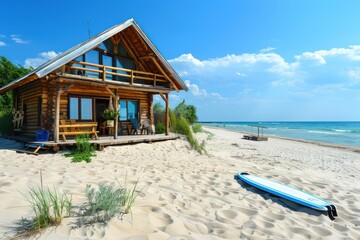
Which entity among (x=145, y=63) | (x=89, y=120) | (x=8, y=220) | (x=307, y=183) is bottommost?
(x=307, y=183)

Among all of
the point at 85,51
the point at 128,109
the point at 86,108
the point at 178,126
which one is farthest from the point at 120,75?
the point at 178,126

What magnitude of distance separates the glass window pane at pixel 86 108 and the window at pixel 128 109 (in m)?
1.88

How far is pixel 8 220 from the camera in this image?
289cm

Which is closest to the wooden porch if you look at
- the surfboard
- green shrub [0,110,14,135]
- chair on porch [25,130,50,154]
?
chair on porch [25,130,50,154]

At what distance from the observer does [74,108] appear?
478 inches

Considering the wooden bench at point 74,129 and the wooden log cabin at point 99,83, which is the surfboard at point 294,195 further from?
the wooden log cabin at point 99,83

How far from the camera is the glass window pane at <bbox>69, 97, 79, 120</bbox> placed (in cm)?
1200

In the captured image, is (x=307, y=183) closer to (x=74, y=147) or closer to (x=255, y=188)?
(x=255, y=188)

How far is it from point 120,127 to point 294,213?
10.8 metres

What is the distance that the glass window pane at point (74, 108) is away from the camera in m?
12.0

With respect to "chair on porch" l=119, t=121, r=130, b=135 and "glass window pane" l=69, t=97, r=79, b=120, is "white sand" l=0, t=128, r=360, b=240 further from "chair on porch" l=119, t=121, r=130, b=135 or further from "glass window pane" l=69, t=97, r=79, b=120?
"chair on porch" l=119, t=121, r=130, b=135

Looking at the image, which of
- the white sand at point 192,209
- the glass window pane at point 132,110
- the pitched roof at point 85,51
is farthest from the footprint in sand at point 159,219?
the glass window pane at point 132,110

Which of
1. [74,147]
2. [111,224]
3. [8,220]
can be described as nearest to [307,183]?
[111,224]

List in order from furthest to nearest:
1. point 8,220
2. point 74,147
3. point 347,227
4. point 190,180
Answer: point 74,147 < point 190,180 < point 347,227 < point 8,220
